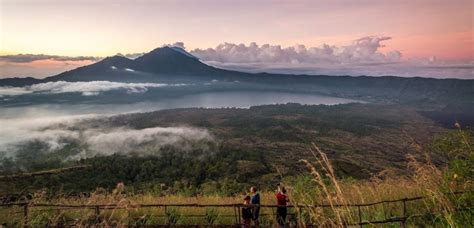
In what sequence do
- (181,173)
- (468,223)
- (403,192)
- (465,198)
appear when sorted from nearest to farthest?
1. (468,223)
2. (465,198)
3. (403,192)
4. (181,173)

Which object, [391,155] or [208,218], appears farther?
[391,155]

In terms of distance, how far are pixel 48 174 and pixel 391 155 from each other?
131728mm

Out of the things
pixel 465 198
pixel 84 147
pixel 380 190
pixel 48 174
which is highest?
pixel 465 198

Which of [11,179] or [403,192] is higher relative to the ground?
[403,192]

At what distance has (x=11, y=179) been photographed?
89312mm

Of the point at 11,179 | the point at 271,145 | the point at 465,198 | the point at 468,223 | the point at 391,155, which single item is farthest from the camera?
the point at 271,145

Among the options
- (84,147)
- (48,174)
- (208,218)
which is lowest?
(84,147)

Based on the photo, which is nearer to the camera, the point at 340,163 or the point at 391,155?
the point at 340,163

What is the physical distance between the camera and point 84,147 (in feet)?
638

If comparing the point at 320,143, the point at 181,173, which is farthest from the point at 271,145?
the point at 181,173

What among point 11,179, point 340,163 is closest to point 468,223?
point 11,179

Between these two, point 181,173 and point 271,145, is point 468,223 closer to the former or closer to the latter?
point 181,173

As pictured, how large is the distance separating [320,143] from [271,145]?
23697 mm

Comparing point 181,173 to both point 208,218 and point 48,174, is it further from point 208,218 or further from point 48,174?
point 208,218
